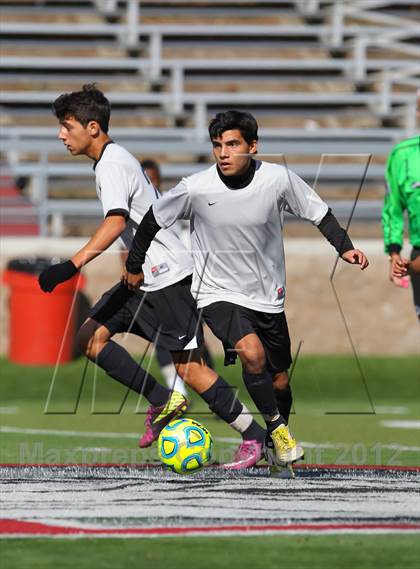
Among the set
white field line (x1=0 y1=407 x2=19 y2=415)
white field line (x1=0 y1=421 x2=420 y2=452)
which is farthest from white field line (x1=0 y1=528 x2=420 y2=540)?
white field line (x1=0 y1=407 x2=19 y2=415)

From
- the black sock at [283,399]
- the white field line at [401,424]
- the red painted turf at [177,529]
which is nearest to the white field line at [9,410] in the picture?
the white field line at [401,424]

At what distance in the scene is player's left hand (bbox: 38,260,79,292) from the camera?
723 cm

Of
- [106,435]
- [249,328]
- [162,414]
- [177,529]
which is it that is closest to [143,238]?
[249,328]

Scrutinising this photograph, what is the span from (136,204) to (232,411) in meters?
1.27

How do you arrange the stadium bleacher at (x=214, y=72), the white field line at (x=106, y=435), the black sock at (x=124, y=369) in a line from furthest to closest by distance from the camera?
the stadium bleacher at (x=214, y=72), the white field line at (x=106, y=435), the black sock at (x=124, y=369)

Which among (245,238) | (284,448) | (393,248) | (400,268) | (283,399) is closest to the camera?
(284,448)

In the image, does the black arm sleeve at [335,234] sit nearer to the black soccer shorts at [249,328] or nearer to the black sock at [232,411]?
the black soccer shorts at [249,328]

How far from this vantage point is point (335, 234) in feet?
24.1

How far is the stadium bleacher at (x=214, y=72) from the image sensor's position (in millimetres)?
18469

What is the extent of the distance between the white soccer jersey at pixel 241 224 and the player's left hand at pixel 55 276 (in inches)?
21.0

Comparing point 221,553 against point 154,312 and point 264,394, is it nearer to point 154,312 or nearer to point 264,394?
point 264,394

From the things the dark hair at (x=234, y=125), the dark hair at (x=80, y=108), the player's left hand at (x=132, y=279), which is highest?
the dark hair at (x=234, y=125)

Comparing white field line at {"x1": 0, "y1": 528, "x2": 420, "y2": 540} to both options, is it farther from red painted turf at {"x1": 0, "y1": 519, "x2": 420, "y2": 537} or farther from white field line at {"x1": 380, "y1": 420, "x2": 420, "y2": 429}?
white field line at {"x1": 380, "y1": 420, "x2": 420, "y2": 429}

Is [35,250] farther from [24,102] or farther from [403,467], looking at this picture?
[403,467]
